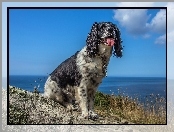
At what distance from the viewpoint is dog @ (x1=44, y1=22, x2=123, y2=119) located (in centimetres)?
944

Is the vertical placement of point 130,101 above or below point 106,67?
below

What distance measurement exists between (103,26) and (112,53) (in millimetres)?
499

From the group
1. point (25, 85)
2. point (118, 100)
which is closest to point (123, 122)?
point (118, 100)

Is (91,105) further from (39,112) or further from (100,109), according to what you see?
(39,112)

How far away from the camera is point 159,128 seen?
973 cm

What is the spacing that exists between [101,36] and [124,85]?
105 cm

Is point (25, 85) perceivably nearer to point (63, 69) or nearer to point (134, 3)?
point (63, 69)

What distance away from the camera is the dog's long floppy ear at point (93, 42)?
30.9 ft

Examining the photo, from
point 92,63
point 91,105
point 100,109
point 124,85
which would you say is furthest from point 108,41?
point 100,109

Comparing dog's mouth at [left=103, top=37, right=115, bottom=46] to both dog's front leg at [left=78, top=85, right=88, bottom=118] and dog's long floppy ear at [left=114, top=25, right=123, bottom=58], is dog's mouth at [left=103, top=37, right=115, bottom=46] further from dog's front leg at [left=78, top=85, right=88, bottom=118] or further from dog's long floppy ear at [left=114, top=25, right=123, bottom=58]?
dog's front leg at [left=78, top=85, right=88, bottom=118]

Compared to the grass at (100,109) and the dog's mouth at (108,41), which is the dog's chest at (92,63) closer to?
the dog's mouth at (108,41)

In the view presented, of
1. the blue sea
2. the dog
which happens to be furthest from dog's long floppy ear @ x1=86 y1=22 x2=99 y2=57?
the blue sea

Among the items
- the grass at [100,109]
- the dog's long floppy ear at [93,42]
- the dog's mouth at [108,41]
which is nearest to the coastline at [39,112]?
the grass at [100,109]

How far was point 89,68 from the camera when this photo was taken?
9.44 meters
